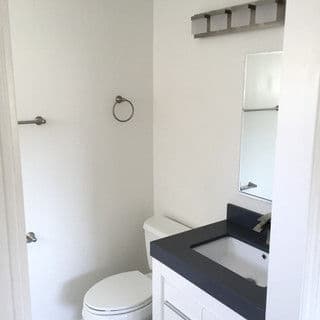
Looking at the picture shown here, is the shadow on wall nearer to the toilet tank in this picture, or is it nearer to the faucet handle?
the toilet tank

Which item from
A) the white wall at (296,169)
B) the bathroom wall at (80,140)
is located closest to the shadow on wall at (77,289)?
A: the bathroom wall at (80,140)

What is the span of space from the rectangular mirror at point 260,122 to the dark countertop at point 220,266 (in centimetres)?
18

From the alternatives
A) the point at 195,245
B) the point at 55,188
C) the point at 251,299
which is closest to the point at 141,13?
the point at 55,188

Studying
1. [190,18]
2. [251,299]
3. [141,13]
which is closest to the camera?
[251,299]

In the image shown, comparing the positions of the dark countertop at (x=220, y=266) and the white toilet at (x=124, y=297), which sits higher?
the dark countertop at (x=220, y=266)

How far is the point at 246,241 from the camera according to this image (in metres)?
1.77

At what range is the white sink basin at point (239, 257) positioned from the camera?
1676 mm

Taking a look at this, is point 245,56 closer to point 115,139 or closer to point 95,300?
point 115,139

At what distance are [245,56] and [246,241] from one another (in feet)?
2.99

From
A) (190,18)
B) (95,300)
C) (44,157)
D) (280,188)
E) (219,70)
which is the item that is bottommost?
(95,300)

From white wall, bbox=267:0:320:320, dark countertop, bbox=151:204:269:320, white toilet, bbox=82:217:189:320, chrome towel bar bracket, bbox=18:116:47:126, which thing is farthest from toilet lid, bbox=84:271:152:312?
white wall, bbox=267:0:320:320

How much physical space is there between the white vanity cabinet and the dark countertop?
0.03m

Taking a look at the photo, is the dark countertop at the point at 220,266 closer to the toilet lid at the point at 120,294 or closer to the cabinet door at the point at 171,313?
the cabinet door at the point at 171,313

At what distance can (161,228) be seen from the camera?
2.28 m
